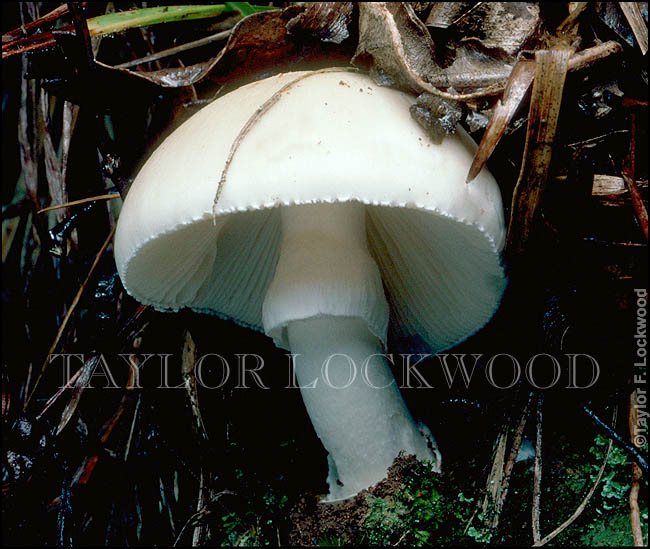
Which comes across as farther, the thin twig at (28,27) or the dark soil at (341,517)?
the thin twig at (28,27)

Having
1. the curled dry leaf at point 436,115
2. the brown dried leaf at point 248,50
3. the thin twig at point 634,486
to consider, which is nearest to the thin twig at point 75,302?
the brown dried leaf at point 248,50

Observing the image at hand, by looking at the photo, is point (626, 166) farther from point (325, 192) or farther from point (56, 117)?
point (56, 117)

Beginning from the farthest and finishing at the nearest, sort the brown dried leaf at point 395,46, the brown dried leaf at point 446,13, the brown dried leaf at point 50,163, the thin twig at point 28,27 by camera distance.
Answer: the brown dried leaf at point 50,163, the thin twig at point 28,27, the brown dried leaf at point 446,13, the brown dried leaf at point 395,46

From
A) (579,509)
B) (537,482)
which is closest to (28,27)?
(537,482)

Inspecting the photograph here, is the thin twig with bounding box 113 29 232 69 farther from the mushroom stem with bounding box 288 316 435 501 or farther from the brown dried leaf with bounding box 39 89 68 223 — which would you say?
the mushroom stem with bounding box 288 316 435 501

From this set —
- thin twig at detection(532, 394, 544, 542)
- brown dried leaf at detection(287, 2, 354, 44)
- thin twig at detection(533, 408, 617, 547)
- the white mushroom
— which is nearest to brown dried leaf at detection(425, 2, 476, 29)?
brown dried leaf at detection(287, 2, 354, 44)

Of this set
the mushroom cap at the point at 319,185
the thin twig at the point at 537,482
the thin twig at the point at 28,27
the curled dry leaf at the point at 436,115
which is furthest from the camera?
the thin twig at the point at 28,27

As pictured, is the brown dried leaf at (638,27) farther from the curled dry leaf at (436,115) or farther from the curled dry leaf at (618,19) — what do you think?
the curled dry leaf at (436,115)

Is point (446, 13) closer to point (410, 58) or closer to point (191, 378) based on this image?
point (410, 58)
